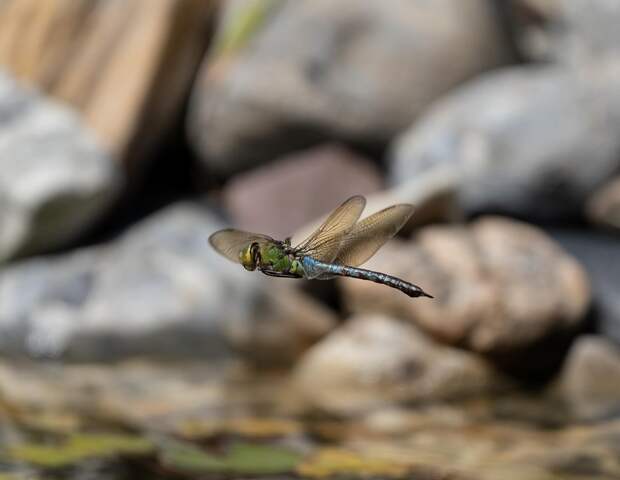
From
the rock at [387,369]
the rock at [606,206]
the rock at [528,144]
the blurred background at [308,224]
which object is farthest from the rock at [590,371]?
the rock at [528,144]

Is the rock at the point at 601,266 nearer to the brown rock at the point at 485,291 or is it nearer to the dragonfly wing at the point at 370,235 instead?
the brown rock at the point at 485,291

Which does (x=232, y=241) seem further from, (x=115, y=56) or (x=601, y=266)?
(x=115, y=56)

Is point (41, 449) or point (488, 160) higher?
point (488, 160)

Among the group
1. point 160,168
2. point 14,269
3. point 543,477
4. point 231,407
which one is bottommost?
point 543,477

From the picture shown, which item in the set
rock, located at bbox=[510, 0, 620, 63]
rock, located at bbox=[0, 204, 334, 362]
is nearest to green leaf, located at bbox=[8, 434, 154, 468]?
rock, located at bbox=[0, 204, 334, 362]

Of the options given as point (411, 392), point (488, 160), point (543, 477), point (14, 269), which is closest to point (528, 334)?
point (411, 392)

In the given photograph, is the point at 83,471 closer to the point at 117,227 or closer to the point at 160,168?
the point at 117,227
